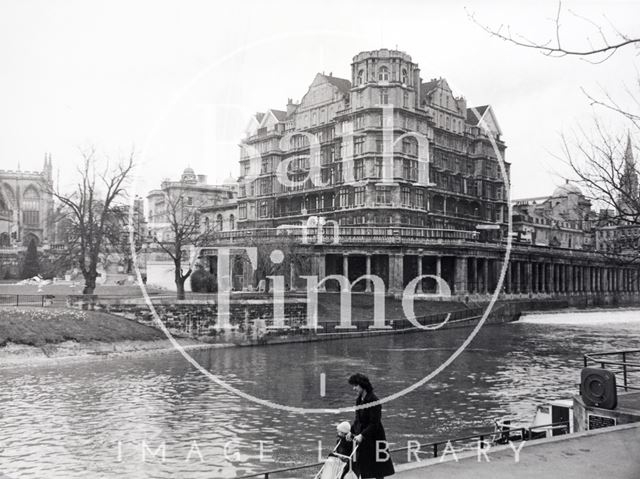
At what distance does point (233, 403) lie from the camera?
90.1 ft

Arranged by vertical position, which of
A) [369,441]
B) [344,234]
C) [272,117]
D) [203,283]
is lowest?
[369,441]

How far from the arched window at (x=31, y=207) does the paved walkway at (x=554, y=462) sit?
403ft

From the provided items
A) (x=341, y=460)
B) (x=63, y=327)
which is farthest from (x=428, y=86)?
(x=341, y=460)

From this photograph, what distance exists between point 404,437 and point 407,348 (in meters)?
27.6

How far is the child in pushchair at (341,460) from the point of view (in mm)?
10750

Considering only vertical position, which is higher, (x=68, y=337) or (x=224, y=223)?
(x=224, y=223)

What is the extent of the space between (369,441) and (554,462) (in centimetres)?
376

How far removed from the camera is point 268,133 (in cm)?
10100

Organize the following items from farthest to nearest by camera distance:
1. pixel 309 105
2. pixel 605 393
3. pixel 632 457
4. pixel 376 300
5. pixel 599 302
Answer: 1. pixel 599 302
2. pixel 309 105
3. pixel 376 300
4. pixel 605 393
5. pixel 632 457

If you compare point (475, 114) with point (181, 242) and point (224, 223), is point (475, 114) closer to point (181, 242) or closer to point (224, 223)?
point (224, 223)

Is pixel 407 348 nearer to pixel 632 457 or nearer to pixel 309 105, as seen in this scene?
pixel 632 457

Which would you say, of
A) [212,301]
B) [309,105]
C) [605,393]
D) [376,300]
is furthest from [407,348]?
[309,105]

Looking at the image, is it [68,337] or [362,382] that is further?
[68,337]

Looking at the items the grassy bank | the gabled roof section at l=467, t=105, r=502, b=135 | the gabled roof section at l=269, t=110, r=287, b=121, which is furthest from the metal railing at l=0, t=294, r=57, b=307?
the gabled roof section at l=467, t=105, r=502, b=135
